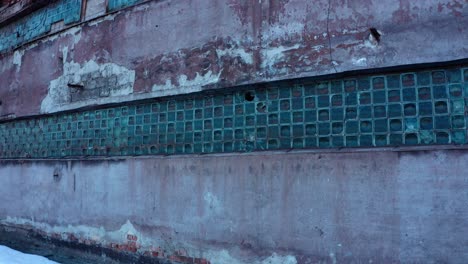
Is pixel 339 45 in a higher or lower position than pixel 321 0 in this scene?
lower

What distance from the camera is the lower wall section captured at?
3.70 m

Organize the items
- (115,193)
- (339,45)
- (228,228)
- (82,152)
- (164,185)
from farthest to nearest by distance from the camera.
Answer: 1. (82,152)
2. (115,193)
3. (164,185)
4. (228,228)
5. (339,45)

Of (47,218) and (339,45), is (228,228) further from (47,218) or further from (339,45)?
(47,218)

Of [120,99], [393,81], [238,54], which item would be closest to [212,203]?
[238,54]

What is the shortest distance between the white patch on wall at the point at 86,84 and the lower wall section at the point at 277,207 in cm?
113

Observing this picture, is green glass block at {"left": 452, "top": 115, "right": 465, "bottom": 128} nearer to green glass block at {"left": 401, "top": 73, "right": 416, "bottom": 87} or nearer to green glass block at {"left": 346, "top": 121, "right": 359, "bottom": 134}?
green glass block at {"left": 401, "top": 73, "right": 416, "bottom": 87}

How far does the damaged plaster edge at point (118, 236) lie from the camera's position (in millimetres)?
4516

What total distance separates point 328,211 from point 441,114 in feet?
4.85

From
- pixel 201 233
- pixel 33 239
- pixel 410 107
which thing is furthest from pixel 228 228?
pixel 33 239

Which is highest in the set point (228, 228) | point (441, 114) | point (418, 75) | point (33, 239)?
point (418, 75)

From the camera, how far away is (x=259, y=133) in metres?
4.78

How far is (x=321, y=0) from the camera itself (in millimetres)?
4469

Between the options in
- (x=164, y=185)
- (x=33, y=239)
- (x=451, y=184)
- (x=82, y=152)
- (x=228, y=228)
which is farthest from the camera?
(x=33, y=239)

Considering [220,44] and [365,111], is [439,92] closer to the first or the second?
[365,111]
